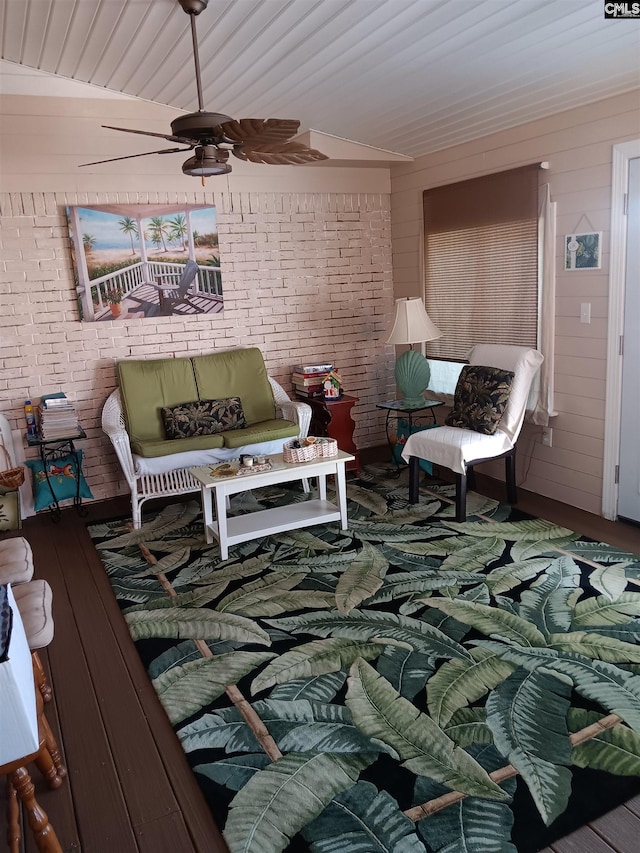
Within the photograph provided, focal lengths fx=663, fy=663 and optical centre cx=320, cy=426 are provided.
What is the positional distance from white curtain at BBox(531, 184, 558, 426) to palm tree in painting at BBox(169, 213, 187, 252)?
2.68 meters

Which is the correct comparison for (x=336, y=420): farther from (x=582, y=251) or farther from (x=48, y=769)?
(x=48, y=769)

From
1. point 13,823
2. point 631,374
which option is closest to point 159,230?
point 631,374

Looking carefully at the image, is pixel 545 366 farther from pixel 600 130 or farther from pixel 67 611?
pixel 67 611

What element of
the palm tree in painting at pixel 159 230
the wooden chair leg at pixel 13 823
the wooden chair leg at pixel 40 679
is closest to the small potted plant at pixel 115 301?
the palm tree in painting at pixel 159 230

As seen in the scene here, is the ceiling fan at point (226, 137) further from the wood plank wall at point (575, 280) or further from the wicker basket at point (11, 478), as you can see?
the wicker basket at point (11, 478)

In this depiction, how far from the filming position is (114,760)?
7.86ft

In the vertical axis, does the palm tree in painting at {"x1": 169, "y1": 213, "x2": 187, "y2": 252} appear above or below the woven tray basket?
above

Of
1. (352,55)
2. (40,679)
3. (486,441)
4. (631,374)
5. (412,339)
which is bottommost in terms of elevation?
(40,679)

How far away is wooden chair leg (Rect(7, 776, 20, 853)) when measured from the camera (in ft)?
6.37

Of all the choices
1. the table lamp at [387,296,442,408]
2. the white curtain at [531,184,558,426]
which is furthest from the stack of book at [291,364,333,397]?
the white curtain at [531,184,558,426]

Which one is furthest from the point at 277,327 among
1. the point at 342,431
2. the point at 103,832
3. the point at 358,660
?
the point at 103,832

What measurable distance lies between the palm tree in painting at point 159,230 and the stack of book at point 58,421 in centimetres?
145

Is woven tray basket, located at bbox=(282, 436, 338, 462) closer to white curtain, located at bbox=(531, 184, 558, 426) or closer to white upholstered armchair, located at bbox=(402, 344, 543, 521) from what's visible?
white upholstered armchair, located at bbox=(402, 344, 543, 521)

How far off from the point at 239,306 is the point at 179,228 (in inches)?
30.9
